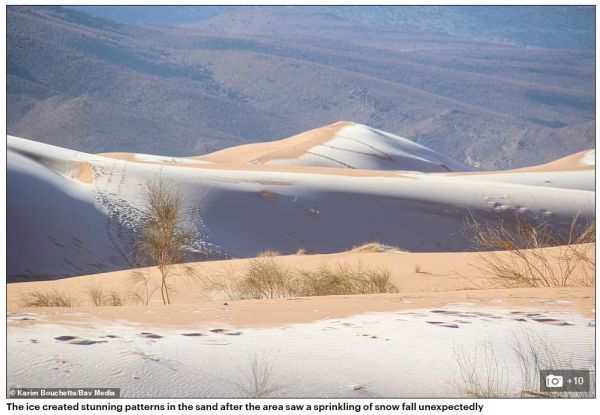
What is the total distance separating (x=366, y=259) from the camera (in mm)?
17172

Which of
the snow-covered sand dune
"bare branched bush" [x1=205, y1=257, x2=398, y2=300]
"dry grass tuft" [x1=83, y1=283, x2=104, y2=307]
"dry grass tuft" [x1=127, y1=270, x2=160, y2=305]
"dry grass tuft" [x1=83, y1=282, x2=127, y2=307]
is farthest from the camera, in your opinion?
the snow-covered sand dune

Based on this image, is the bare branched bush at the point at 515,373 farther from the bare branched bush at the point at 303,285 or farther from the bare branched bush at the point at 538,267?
the bare branched bush at the point at 303,285

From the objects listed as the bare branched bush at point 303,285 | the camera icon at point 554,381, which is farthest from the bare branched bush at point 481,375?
the bare branched bush at point 303,285

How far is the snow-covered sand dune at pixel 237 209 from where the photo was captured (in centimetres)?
2177

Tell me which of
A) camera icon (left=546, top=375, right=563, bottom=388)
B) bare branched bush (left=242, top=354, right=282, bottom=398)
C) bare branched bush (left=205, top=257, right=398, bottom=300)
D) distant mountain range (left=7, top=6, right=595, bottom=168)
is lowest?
bare branched bush (left=205, top=257, right=398, bottom=300)

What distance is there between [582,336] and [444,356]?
3.85 ft

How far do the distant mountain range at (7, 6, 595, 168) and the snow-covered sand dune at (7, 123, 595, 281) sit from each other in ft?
228

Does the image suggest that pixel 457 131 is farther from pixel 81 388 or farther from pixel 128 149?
pixel 81 388

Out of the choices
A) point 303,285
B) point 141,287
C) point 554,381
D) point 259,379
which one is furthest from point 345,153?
point 259,379

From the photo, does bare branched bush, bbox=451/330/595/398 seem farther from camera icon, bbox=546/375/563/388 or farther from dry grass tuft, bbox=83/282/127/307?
dry grass tuft, bbox=83/282/127/307

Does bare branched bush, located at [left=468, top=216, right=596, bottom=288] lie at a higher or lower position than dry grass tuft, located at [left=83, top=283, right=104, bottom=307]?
higher

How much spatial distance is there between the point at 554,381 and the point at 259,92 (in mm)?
137933

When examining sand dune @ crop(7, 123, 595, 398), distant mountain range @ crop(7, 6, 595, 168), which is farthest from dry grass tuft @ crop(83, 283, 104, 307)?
distant mountain range @ crop(7, 6, 595, 168)

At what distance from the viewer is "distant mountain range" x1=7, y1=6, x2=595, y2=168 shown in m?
108
